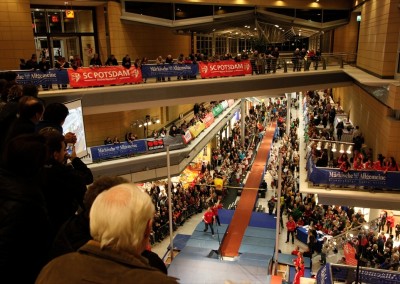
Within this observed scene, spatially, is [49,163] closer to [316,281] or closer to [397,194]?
[316,281]

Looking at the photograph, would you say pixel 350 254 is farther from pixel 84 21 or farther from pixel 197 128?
pixel 84 21

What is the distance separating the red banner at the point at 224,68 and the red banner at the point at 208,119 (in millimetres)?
5621

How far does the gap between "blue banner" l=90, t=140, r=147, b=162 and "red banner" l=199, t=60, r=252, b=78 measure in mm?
4950

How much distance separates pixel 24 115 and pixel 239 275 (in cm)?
985

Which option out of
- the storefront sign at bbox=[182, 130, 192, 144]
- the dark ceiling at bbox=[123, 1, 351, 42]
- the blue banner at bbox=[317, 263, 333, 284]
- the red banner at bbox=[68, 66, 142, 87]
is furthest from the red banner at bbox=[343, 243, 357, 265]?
the dark ceiling at bbox=[123, 1, 351, 42]

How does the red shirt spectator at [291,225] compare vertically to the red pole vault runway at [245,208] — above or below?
above

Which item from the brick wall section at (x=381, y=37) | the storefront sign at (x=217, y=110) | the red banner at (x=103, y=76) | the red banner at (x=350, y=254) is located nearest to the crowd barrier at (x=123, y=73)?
the red banner at (x=103, y=76)

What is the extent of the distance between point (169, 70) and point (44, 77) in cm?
594

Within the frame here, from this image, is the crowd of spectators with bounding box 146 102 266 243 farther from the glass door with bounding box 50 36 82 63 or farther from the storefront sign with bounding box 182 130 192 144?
the glass door with bounding box 50 36 82 63

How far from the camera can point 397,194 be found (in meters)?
14.6

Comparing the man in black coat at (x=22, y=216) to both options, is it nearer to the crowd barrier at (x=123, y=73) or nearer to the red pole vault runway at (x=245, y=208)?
the red pole vault runway at (x=245, y=208)

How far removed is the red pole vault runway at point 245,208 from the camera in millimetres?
16156

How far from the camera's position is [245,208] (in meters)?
21.0

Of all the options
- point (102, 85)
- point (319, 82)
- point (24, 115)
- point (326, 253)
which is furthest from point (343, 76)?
point (24, 115)
